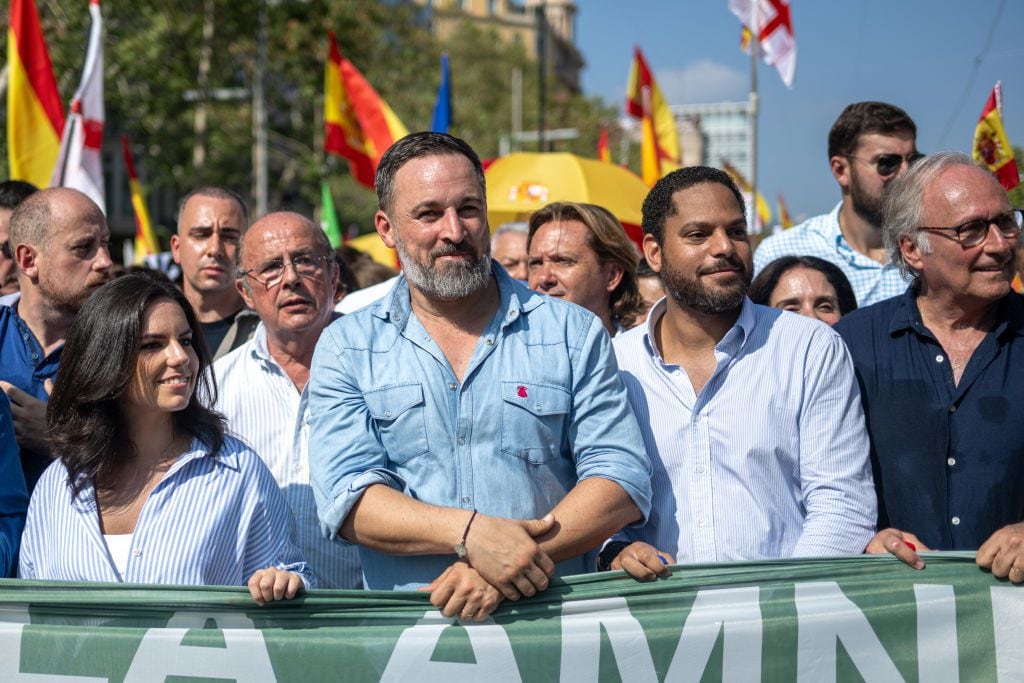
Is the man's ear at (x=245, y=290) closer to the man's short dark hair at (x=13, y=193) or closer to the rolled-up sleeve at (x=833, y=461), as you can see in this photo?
the man's short dark hair at (x=13, y=193)

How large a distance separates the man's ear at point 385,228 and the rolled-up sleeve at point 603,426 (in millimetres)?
640

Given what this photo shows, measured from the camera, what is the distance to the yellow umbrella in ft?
26.9

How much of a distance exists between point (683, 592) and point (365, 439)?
3.05 feet

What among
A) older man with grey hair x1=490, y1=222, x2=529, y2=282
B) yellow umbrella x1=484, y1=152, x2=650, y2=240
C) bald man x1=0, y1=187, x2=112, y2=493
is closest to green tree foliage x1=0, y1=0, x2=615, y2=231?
yellow umbrella x1=484, y1=152, x2=650, y2=240

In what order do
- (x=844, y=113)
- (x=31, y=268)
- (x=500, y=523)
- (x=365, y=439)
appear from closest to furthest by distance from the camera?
(x=500, y=523), (x=365, y=439), (x=31, y=268), (x=844, y=113)

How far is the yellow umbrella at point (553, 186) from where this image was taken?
26.9 ft

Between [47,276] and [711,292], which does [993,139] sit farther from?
[47,276]

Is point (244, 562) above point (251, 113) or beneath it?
beneath

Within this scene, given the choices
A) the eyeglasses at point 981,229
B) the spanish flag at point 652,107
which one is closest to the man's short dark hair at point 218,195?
the eyeglasses at point 981,229

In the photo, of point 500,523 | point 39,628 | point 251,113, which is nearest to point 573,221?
point 500,523

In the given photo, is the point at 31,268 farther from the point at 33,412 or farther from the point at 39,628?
the point at 39,628

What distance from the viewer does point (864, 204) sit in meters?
5.56

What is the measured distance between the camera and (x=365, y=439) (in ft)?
10.1

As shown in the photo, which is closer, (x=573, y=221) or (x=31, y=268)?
(x=31, y=268)
